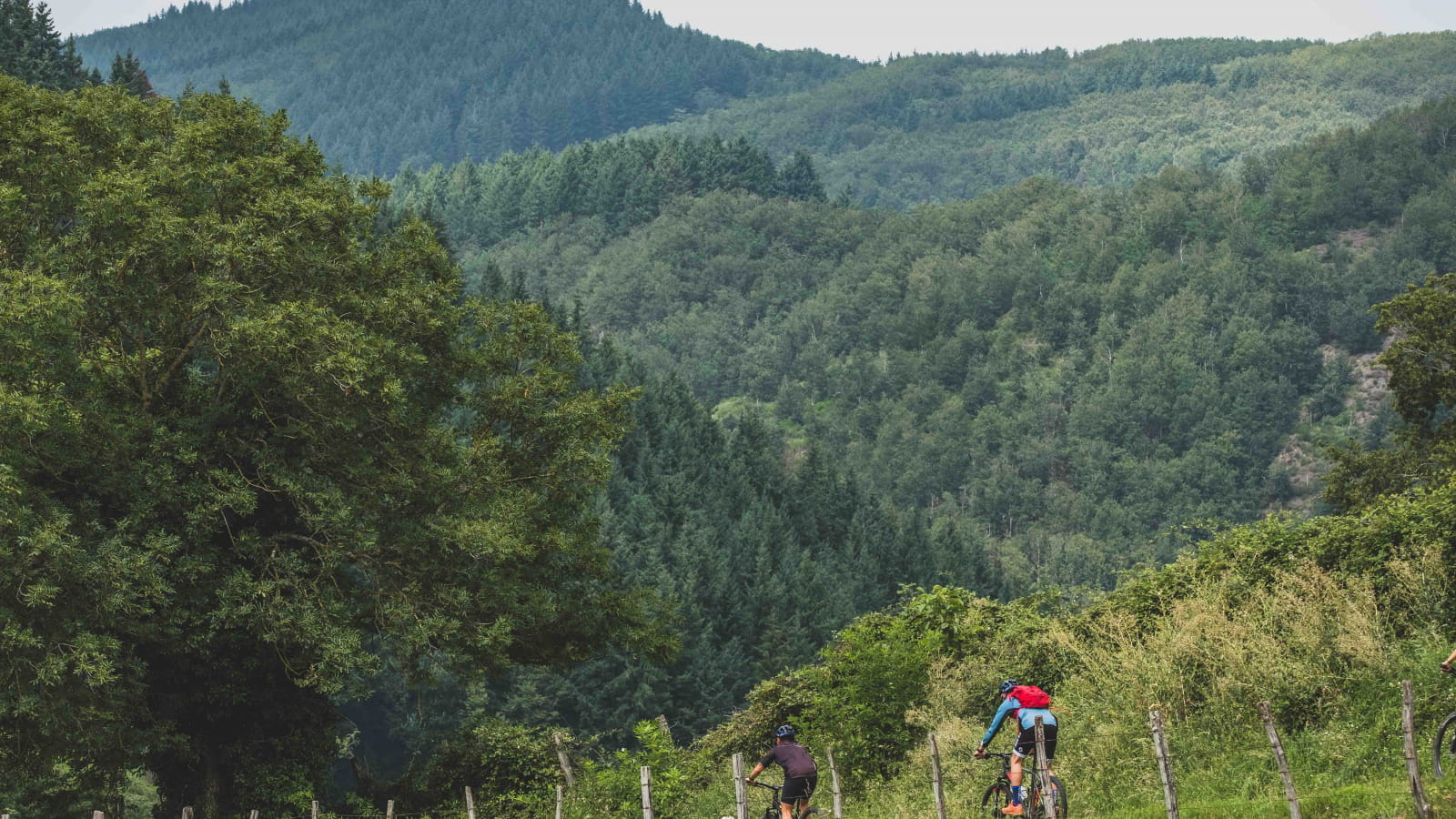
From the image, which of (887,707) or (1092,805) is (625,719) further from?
(1092,805)

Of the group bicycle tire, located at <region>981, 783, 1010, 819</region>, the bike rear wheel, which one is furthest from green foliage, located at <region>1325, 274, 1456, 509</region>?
bicycle tire, located at <region>981, 783, 1010, 819</region>

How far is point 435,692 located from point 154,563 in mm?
49661

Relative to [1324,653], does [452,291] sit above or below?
above

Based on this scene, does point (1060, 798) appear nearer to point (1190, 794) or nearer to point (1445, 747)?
point (1190, 794)

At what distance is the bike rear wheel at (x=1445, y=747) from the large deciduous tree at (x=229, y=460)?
56.8 feet

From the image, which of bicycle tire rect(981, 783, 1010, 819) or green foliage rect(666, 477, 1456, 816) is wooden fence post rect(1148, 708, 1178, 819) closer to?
green foliage rect(666, 477, 1456, 816)

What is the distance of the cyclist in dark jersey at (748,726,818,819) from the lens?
18625mm

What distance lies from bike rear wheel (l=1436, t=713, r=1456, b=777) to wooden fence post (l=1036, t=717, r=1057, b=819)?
374cm

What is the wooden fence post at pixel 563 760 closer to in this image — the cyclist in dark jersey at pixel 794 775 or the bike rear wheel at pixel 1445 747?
the cyclist in dark jersey at pixel 794 775

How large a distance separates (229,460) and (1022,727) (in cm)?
1797

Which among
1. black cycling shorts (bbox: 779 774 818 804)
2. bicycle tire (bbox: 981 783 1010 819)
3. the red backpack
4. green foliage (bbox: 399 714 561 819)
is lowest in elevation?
green foliage (bbox: 399 714 561 819)

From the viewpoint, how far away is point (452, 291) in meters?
34.1

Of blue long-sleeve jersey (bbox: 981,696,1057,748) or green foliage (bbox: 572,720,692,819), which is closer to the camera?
blue long-sleeve jersey (bbox: 981,696,1057,748)

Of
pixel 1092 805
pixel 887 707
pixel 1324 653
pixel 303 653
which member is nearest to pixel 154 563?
pixel 303 653
